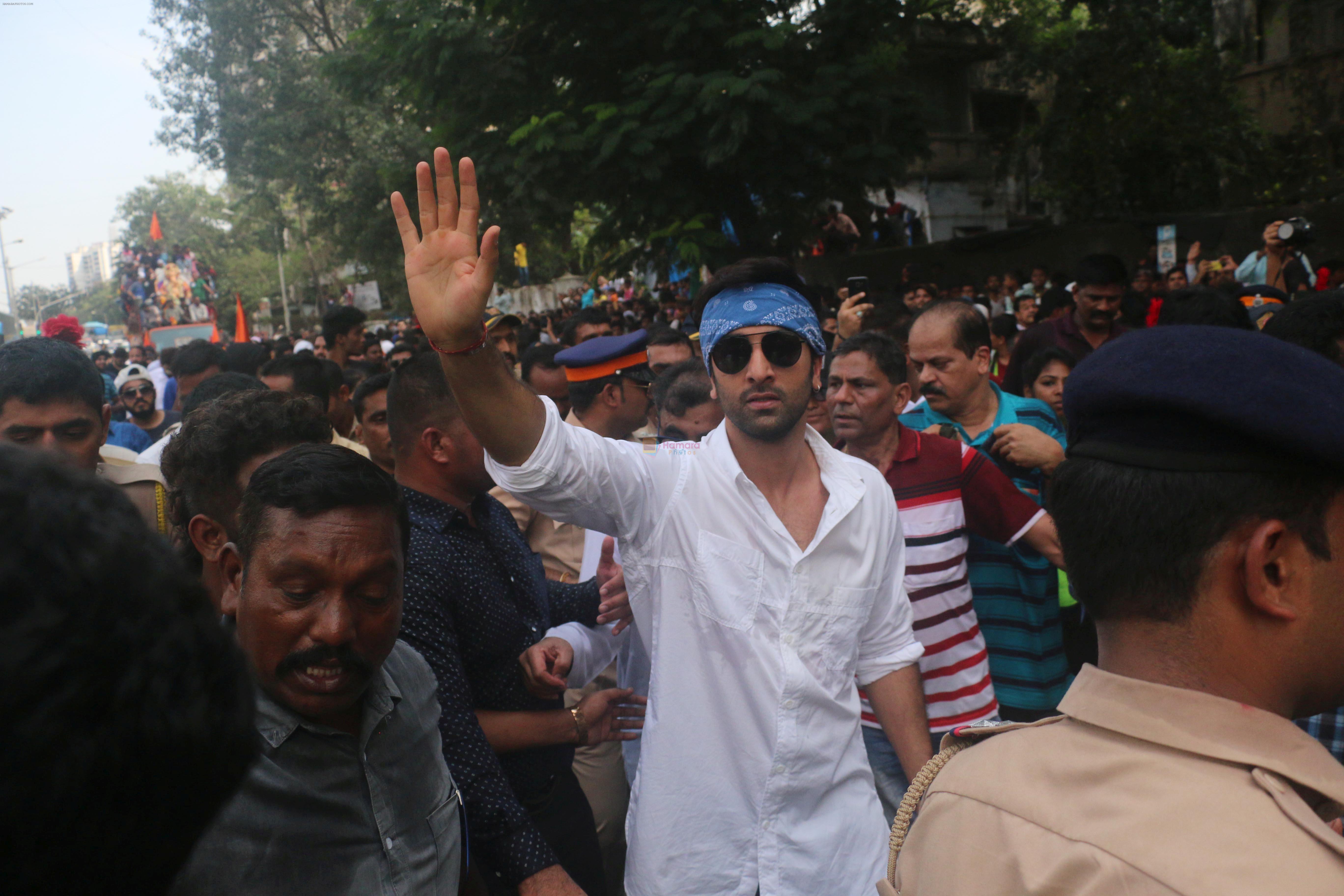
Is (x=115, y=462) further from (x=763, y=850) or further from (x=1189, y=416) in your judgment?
(x=1189, y=416)

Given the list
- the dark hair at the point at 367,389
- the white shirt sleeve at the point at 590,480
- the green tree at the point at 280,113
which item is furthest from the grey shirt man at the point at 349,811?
the green tree at the point at 280,113

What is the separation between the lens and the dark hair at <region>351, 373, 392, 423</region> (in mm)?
4559

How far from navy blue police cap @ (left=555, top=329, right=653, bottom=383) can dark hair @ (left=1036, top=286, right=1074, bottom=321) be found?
5.43 m

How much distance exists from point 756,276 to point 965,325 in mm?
1500

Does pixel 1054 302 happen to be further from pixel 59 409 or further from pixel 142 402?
pixel 59 409

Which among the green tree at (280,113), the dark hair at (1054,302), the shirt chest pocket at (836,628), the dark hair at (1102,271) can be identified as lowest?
the shirt chest pocket at (836,628)

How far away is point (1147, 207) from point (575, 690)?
58.8 ft

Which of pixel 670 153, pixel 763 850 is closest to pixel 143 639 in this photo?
pixel 763 850

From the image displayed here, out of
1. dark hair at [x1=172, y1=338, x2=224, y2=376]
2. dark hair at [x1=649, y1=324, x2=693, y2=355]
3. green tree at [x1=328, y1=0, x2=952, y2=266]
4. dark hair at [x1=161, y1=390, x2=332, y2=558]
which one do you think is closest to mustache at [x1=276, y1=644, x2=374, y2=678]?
dark hair at [x1=161, y1=390, x2=332, y2=558]

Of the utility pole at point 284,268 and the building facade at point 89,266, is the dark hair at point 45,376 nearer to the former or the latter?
the utility pole at point 284,268

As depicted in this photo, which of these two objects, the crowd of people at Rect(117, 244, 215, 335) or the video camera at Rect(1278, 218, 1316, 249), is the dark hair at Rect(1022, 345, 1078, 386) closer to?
the video camera at Rect(1278, 218, 1316, 249)

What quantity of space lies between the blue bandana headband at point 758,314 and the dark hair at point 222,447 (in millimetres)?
1131

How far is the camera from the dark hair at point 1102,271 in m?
5.72

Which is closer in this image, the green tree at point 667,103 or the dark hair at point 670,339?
the dark hair at point 670,339
